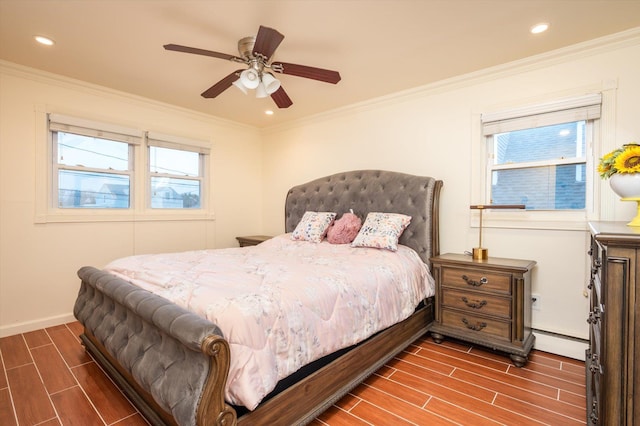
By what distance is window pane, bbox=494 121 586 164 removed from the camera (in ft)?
8.45

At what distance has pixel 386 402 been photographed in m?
1.90

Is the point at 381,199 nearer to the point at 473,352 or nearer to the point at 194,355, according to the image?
the point at 473,352

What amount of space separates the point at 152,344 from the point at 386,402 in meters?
1.41

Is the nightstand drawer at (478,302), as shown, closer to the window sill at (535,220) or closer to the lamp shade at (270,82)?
the window sill at (535,220)

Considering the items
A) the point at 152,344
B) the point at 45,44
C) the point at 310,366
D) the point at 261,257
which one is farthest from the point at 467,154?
the point at 45,44

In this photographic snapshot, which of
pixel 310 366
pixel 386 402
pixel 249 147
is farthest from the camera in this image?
pixel 249 147

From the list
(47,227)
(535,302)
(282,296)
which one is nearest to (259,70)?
(282,296)

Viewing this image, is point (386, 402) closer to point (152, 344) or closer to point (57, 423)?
point (152, 344)

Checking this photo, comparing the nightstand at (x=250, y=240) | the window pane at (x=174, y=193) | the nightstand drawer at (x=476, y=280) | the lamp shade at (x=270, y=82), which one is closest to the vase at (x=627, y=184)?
the nightstand drawer at (x=476, y=280)

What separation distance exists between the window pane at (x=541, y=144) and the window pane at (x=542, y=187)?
0.35 ft

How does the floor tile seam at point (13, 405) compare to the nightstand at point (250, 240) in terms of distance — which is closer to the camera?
the floor tile seam at point (13, 405)

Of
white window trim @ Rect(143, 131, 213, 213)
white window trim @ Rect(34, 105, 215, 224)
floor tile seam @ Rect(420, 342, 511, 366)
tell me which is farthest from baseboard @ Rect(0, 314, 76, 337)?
floor tile seam @ Rect(420, 342, 511, 366)

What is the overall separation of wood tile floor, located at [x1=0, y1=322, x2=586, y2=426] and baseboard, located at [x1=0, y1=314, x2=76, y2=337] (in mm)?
383

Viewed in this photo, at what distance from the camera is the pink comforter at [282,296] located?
134 cm
